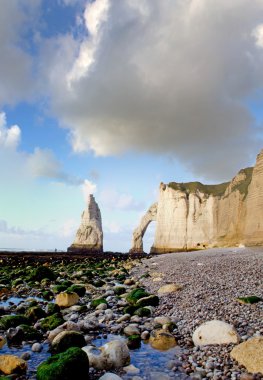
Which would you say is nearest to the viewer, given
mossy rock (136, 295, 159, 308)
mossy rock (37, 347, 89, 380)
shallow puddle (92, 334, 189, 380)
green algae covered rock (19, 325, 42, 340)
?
mossy rock (37, 347, 89, 380)

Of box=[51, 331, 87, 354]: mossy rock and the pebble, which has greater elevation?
box=[51, 331, 87, 354]: mossy rock

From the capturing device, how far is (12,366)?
4930 mm

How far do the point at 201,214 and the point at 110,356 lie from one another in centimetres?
6776

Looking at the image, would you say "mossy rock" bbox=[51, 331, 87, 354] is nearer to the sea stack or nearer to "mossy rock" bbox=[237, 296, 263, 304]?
"mossy rock" bbox=[237, 296, 263, 304]

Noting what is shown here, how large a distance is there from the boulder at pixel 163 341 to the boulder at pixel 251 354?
132 centimetres

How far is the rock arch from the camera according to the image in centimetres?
8644

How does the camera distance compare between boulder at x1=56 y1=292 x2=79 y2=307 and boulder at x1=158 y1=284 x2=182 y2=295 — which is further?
boulder at x1=158 y1=284 x2=182 y2=295

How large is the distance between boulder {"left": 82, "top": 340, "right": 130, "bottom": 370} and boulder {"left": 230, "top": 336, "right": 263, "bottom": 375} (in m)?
1.65

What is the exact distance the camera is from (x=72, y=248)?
292 ft

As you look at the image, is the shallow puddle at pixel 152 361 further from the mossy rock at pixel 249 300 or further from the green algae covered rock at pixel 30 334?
the mossy rock at pixel 249 300

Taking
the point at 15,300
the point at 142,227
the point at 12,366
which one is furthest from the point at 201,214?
the point at 12,366

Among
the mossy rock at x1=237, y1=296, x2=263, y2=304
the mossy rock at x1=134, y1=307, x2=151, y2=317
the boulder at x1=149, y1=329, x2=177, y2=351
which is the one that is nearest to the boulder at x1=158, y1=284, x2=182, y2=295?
the mossy rock at x1=134, y1=307, x2=151, y2=317

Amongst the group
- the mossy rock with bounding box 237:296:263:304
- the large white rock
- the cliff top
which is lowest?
the large white rock

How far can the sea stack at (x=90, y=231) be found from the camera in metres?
88.6
